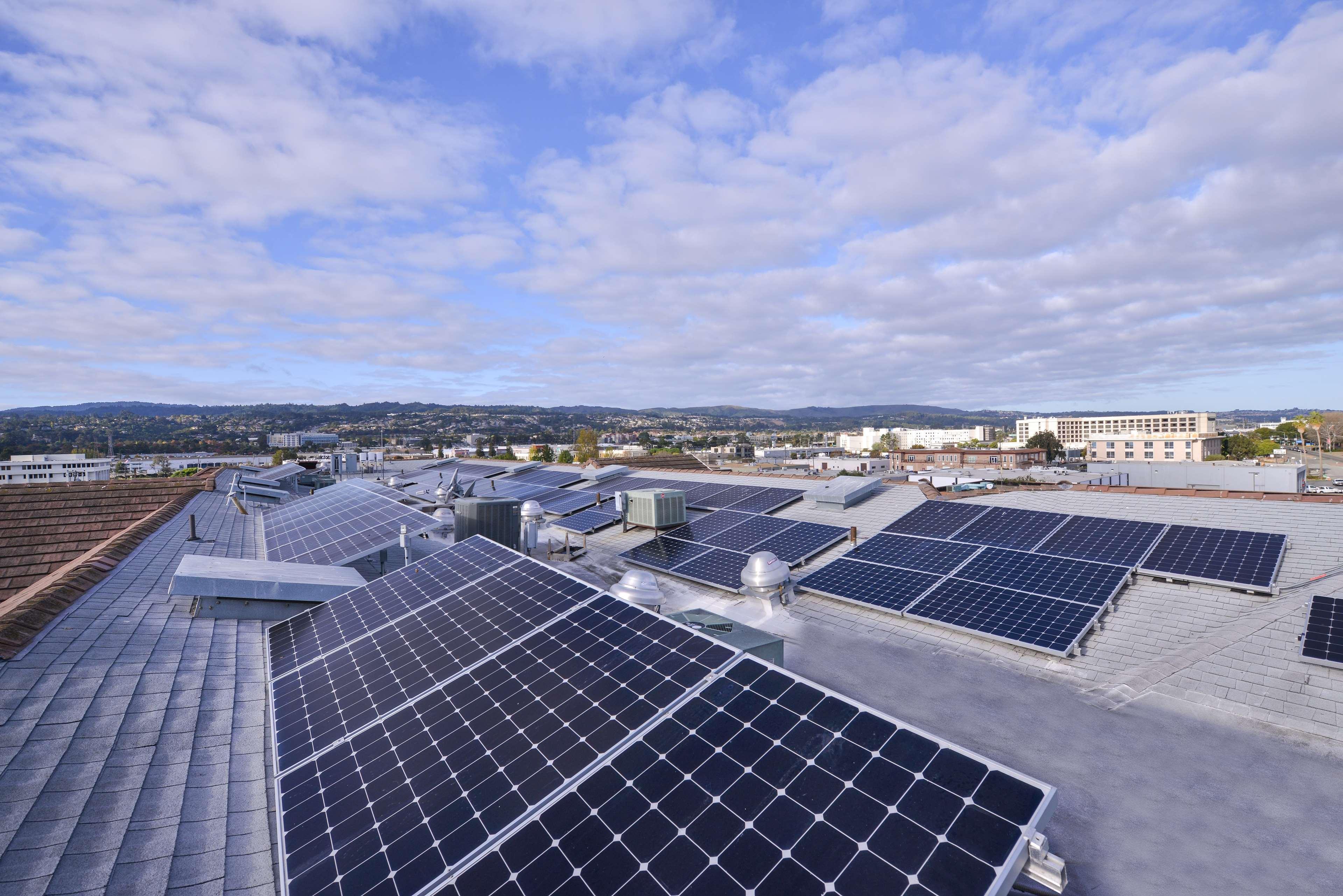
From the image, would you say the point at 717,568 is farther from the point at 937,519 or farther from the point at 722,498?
the point at 722,498

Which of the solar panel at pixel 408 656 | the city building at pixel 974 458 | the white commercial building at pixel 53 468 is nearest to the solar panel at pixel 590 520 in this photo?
the solar panel at pixel 408 656

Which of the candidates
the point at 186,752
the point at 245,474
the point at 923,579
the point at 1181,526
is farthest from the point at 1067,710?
the point at 245,474

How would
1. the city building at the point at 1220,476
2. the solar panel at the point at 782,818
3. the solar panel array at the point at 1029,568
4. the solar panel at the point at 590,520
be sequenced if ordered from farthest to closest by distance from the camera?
1. the city building at the point at 1220,476
2. the solar panel at the point at 590,520
3. the solar panel array at the point at 1029,568
4. the solar panel at the point at 782,818

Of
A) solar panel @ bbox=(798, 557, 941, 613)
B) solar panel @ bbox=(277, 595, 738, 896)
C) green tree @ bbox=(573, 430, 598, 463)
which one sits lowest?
green tree @ bbox=(573, 430, 598, 463)

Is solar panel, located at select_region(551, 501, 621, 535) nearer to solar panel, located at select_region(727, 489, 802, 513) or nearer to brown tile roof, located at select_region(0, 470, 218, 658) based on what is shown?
solar panel, located at select_region(727, 489, 802, 513)

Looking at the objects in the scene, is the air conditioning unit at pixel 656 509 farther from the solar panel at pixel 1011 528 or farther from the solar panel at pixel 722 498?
the solar panel at pixel 1011 528

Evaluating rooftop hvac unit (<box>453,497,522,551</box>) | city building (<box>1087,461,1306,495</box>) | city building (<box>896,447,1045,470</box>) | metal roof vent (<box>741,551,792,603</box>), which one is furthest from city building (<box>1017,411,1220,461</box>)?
A: rooftop hvac unit (<box>453,497,522,551</box>)
